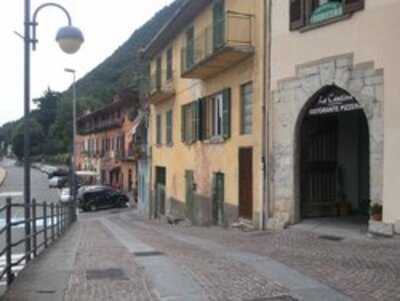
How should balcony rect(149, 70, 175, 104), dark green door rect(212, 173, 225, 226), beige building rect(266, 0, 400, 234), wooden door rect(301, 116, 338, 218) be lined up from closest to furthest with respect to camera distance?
1. beige building rect(266, 0, 400, 234)
2. wooden door rect(301, 116, 338, 218)
3. dark green door rect(212, 173, 225, 226)
4. balcony rect(149, 70, 175, 104)

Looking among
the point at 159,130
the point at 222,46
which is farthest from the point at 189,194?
the point at 222,46

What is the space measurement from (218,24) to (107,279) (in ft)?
39.3

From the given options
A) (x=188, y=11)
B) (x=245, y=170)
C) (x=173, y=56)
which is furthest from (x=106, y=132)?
(x=245, y=170)

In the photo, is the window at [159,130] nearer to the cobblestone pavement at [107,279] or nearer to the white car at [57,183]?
the cobblestone pavement at [107,279]

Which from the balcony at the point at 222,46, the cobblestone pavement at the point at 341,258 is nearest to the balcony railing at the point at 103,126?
the balcony at the point at 222,46

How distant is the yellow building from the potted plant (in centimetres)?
467

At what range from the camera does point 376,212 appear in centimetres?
1261

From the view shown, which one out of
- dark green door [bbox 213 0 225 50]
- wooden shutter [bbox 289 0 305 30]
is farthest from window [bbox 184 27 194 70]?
wooden shutter [bbox 289 0 305 30]

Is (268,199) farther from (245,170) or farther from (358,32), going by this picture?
(358,32)

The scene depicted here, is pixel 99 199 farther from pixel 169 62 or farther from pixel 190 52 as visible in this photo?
pixel 190 52

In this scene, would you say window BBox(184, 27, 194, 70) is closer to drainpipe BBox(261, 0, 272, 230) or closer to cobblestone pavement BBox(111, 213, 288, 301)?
drainpipe BBox(261, 0, 272, 230)

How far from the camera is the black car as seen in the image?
4544 centimetres

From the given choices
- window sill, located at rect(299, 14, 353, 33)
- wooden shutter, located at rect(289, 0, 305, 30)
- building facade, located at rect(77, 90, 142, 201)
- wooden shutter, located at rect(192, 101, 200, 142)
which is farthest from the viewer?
building facade, located at rect(77, 90, 142, 201)

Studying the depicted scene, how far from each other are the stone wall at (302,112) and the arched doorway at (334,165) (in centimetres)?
37
